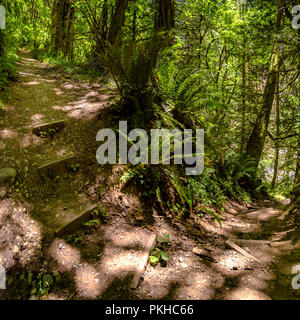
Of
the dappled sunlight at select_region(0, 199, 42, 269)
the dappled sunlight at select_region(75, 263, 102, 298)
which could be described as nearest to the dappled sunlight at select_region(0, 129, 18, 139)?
the dappled sunlight at select_region(0, 199, 42, 269)

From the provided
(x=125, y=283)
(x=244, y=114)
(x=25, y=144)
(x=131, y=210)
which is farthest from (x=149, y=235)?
(x=244, y=114)

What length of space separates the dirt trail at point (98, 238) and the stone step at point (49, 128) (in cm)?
9

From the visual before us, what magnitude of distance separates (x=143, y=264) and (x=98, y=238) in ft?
1.95

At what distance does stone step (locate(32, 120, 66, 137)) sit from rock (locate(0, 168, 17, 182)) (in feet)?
2.63

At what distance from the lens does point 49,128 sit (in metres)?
3.20

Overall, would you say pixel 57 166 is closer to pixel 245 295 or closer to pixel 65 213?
pixel 65 213

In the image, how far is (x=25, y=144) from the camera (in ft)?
9.23

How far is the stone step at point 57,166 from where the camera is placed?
261 cm

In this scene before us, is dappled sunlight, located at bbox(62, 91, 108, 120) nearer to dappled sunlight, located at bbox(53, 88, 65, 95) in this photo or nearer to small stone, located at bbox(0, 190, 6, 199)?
dappled sunlight, located at bbox(53, 88, 65, 95)

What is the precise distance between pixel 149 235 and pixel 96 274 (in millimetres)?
791

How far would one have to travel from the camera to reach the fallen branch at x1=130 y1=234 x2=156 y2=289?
1852 mm

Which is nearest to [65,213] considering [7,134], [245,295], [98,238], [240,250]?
[98,238]

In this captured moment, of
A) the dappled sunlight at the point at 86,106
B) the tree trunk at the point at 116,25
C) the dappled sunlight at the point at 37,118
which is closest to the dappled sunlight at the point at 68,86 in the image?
the dappled sunlight at the point at 86,106

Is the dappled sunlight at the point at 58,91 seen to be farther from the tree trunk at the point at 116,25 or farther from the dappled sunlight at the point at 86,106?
the tree trunk at the point at 116,25
